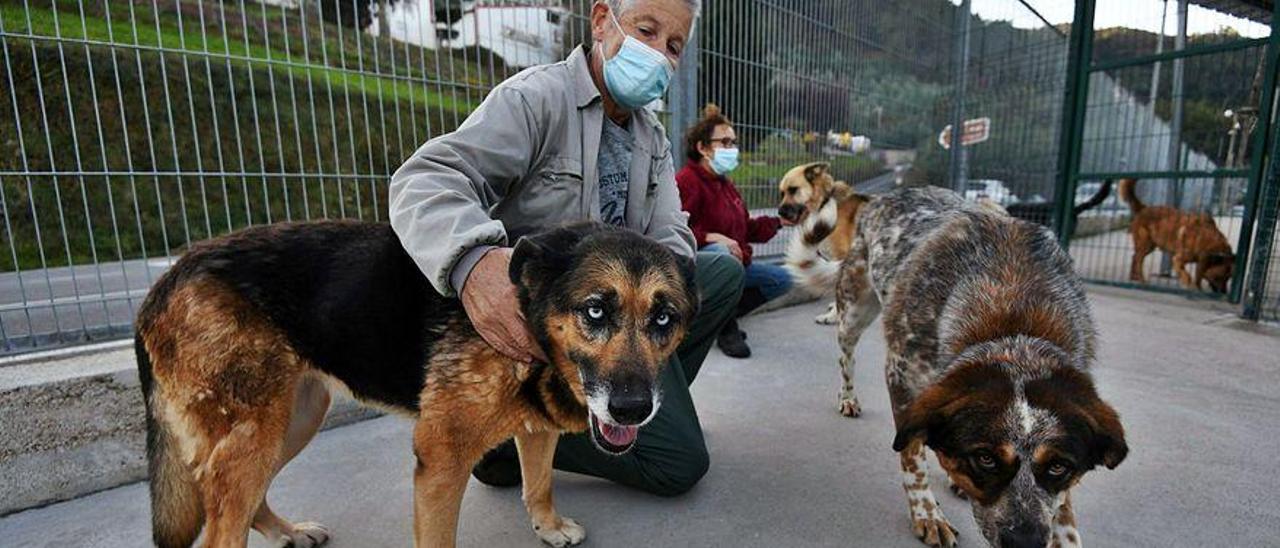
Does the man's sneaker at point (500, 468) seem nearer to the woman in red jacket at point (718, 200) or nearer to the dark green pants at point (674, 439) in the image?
the dark green pants at point (674, 439)

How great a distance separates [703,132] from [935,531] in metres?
2.94

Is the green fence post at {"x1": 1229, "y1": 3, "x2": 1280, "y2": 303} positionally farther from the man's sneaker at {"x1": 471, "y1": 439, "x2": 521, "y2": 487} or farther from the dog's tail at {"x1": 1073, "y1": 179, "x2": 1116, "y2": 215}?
the man's sneaker at {"x1": 471, "y1": 439, "x2": 521, "y2": 487}

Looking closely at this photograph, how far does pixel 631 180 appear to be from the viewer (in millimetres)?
2275

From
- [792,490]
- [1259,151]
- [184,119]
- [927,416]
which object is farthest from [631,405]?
[1259,151]

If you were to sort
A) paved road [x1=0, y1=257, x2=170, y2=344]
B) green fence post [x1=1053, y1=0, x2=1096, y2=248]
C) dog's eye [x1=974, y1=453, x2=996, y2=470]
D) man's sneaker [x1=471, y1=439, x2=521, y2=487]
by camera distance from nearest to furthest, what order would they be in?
dog's eye [x1=974, y1=453, x2=996, y2=470] < man's sneaker [x1=471, y1=439, x2=521, y2=487] < paved road [x1=0, y1=257, x2=170, y2=344] < green fence post [x1=1053, y1=0, x2=1096, y2=248]

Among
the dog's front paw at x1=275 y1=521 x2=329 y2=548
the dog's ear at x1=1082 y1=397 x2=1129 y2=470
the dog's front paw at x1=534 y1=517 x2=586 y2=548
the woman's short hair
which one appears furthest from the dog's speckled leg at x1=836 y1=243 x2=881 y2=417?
the dog's front paw at x1=275 y1=521 x2=329 y2=548

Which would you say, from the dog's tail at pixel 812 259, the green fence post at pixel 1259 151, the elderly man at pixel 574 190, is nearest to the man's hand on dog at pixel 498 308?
the elderly man at pixel 574 190

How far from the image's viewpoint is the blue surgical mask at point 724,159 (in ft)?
13.7

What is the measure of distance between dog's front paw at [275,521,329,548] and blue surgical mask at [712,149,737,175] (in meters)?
3.17

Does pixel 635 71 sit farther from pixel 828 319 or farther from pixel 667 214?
pixel 828 319

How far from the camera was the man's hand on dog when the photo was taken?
58.9 inches

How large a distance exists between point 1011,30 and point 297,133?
8934 millimetres

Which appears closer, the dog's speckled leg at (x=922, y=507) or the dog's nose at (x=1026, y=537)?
the dog's nose at (x=1026, y=537)

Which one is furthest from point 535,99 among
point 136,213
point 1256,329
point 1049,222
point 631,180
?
point 1049,222
